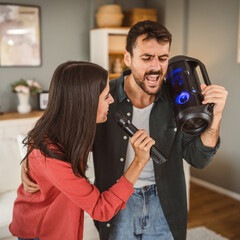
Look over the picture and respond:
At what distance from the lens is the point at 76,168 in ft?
3.50

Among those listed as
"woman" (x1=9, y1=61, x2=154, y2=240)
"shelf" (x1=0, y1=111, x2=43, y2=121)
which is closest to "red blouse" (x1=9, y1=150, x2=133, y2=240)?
"woman" (x1=9, y1=61, x2=154, y2=240)

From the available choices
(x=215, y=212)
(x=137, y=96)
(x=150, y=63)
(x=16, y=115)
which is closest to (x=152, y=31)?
(x=150, y=63)

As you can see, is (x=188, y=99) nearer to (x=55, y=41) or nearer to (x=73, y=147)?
(x=73, y=147)

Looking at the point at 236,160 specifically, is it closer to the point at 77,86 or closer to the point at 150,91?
the point at 150,91

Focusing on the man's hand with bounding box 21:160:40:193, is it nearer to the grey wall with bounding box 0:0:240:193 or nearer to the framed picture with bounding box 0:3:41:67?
the grey wall with bounding box 0:0:240:193

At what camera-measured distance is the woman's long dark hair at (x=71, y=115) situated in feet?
3.44

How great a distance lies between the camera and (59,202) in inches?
44.4

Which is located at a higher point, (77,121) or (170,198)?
(77,121)

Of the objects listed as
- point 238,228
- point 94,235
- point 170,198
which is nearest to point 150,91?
point 170,198

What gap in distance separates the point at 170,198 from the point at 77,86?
63 cm

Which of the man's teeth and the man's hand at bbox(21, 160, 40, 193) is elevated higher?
the man's teeth

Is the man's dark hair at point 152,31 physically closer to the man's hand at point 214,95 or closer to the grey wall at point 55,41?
the man's hand at point 214,95

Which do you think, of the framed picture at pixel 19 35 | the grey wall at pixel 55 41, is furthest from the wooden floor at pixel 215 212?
the framed picture at pixel 19 35

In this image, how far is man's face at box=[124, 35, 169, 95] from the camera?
129 cm
